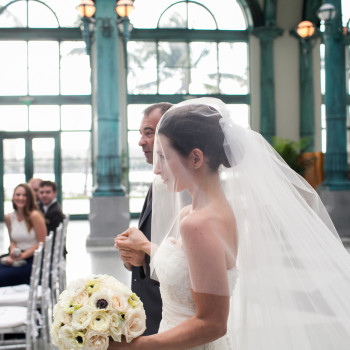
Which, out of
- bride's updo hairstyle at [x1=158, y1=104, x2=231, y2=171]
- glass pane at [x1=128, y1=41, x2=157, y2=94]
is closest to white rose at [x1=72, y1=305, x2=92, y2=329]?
bride's updo hairstyle at [x1=158, y1=104, x2=231, y2=171]

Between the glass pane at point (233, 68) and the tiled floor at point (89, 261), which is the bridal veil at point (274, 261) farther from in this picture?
the glass pane at point (233, 68)

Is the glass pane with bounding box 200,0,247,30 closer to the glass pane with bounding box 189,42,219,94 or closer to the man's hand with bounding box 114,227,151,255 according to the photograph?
the glass pane with bounding box 189,42,219,94

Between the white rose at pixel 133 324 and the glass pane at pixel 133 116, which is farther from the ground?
the glass pane at pixel 133 116

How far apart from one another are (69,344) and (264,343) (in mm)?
713

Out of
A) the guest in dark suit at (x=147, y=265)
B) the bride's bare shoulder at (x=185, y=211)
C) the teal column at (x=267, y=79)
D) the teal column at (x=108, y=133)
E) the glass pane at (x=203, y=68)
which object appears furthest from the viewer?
the glass pane at (x=203, y=68)

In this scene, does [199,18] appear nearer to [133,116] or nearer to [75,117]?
[133,116]

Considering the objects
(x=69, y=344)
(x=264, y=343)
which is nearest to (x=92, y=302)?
(x=69, y=344)

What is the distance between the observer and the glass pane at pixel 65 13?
16953mm

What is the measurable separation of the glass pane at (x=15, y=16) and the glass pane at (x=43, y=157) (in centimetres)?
355

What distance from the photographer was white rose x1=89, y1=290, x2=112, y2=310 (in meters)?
1.72

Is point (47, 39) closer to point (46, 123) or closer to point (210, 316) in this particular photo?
point (46, 123)

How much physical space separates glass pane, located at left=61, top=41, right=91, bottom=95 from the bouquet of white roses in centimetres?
1578

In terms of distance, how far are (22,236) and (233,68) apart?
41.5 ft

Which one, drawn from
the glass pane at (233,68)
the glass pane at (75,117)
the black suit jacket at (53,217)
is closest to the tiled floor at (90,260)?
the black suit jacket at (53,217)
